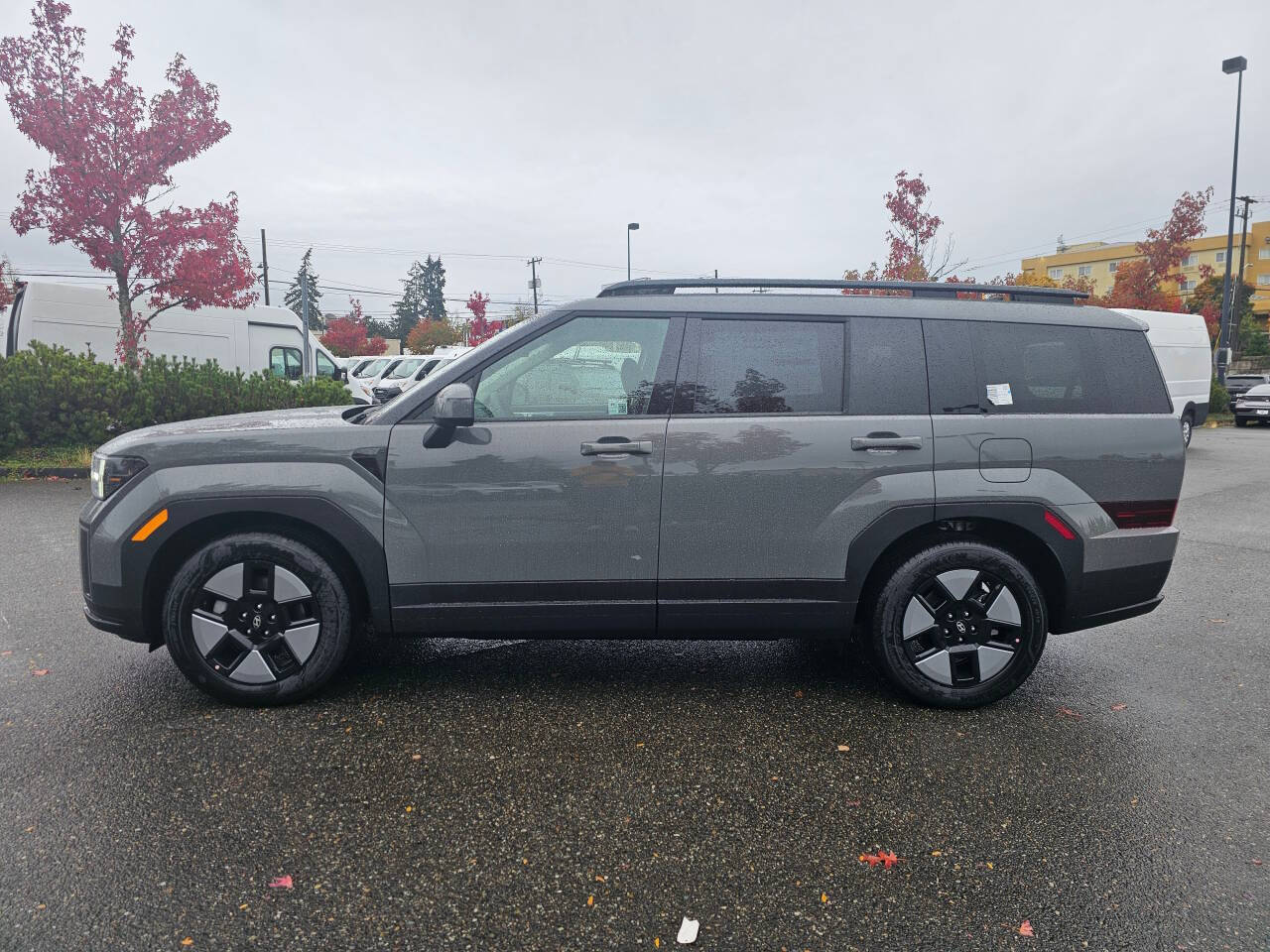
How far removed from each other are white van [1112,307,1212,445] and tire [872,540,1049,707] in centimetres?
1494

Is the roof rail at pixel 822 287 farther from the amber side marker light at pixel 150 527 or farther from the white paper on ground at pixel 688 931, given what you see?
the white paper on ground at pixel 688 931

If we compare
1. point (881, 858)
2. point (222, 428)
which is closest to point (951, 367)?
point (881, 858)

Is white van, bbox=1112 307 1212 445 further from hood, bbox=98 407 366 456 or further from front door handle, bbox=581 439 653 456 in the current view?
hood, bbox=98 407 366 456

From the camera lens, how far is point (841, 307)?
12.7 feet

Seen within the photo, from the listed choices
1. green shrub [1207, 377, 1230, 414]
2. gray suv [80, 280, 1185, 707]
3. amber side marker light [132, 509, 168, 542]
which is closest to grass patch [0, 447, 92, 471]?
gray suv [80, 280, 1185, 707]

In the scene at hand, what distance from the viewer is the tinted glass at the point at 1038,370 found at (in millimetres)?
3814

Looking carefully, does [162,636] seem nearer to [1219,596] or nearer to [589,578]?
[589,578]

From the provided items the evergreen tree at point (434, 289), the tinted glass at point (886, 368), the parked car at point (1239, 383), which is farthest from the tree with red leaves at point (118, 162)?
the evergreen tree at point (434, 289)

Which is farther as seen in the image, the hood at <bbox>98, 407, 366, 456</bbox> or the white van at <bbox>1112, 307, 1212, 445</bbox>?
the white van at <bbox>1112, 307, 1212, 445</bbox>

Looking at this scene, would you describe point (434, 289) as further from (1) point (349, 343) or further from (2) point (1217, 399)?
(2) point (1217, 399)

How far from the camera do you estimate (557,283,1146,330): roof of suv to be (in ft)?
12.6

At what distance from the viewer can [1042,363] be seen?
12.6 feet

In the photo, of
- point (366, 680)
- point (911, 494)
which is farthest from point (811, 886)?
point (366, 680)

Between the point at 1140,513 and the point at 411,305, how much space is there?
104810mm
